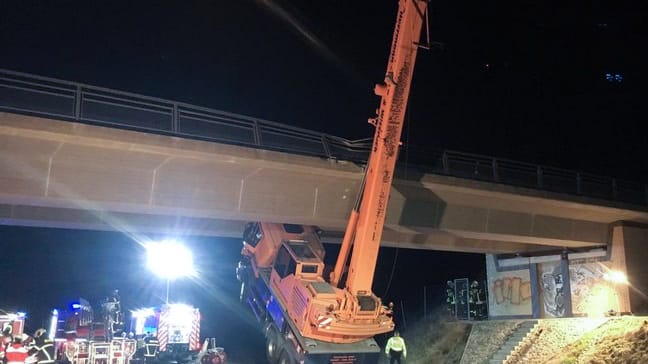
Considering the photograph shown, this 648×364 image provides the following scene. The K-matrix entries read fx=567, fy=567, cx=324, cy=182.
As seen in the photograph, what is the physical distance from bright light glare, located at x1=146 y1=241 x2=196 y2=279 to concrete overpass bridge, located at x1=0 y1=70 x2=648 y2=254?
7.06 meters

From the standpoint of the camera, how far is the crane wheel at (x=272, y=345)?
16.1 metres

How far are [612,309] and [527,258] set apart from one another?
4.60m

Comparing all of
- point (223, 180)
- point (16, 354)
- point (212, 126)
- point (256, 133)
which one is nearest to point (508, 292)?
point (256, 133)

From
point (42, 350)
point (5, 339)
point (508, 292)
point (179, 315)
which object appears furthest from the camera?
point (508, 292)

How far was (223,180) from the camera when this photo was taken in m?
15.6

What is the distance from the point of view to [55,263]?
105 ft

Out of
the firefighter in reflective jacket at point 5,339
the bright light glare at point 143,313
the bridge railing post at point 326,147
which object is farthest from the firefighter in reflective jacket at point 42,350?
the bridge railing post at point 326,147

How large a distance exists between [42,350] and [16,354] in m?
1.06

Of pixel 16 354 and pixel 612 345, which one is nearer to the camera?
pixel 16 354

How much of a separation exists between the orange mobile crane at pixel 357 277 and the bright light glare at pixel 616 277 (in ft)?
41.3

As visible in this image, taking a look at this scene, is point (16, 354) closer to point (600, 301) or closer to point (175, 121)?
point (175, 121)

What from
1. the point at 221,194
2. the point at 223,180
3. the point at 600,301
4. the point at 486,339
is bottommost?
the point at 486,339

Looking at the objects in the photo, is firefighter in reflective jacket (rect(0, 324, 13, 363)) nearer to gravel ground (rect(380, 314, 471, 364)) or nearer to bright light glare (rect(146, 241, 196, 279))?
bright light glare (rect(146, 241, 196, 279))

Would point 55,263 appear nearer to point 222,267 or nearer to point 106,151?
point 222,267
